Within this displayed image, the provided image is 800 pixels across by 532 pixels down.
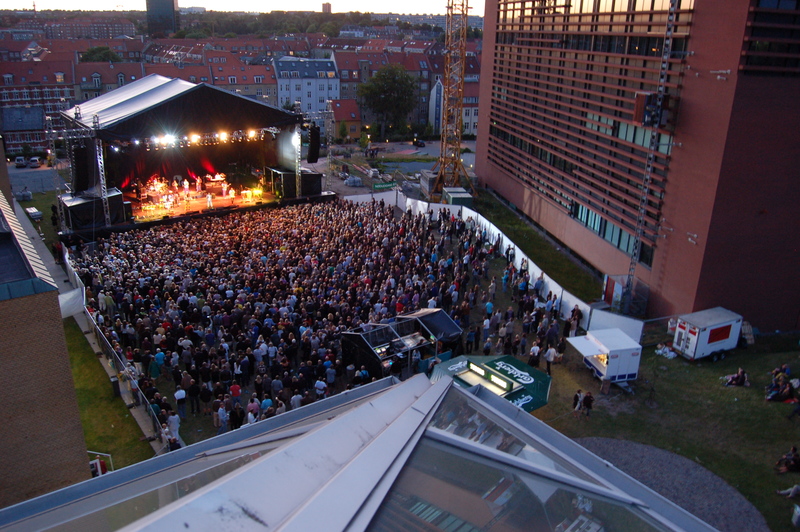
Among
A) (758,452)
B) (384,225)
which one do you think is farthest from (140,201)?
(758,452)

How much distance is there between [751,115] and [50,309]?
623 inches

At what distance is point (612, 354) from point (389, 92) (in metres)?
47.0

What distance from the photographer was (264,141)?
32281 mm

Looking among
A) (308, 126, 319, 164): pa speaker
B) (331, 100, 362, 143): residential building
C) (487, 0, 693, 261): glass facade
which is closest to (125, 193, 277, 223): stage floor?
(308, 126, 319, 164): pa speaker

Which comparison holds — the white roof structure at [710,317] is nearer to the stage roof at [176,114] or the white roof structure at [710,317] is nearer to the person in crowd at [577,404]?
the person in crowd at [577,404]

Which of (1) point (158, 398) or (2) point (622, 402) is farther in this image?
(2) point (622, 402)

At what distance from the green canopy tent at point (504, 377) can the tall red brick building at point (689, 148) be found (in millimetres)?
6749

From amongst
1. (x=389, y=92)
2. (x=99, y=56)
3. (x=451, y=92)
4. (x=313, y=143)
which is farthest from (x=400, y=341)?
(x=99, y=56)

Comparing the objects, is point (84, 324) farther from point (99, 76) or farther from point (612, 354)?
point (99, 76)

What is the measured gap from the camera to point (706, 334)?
567 inches

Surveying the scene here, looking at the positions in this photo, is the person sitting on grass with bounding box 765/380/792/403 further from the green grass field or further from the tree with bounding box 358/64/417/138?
the tree with bounding box 358/64/417/138

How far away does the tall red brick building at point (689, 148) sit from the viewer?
14.5 meters

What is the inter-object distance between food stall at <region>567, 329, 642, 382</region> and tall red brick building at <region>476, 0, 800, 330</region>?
380cm

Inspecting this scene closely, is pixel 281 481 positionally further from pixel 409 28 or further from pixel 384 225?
pixel 409 28
